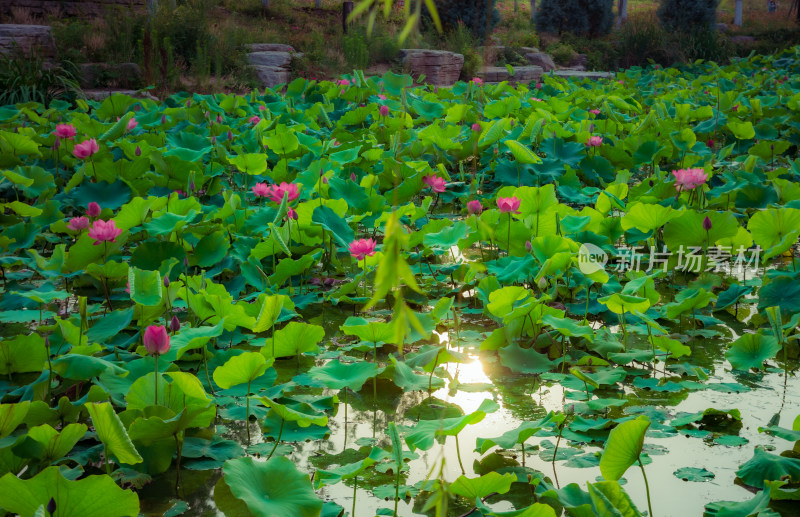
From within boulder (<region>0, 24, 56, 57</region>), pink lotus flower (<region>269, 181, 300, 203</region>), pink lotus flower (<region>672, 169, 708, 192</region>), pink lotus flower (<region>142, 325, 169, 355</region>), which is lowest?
pink lotus flower (<region>142, 325, 169, 355</region>)

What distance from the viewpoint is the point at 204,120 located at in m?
3.81

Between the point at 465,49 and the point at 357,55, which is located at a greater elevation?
the point at 465,49

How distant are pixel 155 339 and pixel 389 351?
652 mm

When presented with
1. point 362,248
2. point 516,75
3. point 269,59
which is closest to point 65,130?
point 362,248

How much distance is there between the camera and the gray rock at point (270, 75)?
6785mm

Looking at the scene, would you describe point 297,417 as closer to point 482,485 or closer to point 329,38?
point 482,485

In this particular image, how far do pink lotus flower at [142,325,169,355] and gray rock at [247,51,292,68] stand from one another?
20.9ft

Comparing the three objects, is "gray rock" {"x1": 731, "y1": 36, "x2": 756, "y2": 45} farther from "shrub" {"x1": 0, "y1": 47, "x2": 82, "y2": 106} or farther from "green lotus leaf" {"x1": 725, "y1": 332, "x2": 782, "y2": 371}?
"green lotus leaf" {"x1": 725, "y1": 332, "x2": 782, "y2": 371}

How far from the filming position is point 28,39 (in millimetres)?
5996

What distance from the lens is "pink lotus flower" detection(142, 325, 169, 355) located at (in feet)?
3.64

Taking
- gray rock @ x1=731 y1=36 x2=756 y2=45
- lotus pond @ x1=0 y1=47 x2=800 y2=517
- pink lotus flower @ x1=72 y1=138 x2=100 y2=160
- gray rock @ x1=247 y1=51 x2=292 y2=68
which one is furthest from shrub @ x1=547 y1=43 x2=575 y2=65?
pink lotus flower @ x1=72 y1=138 x2=100 y2=160

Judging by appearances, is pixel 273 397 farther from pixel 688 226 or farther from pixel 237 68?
pixel 237 68

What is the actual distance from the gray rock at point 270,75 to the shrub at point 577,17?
375 inches

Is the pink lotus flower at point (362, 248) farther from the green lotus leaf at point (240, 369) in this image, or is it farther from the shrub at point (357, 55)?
the shrub at point (357, 55)
